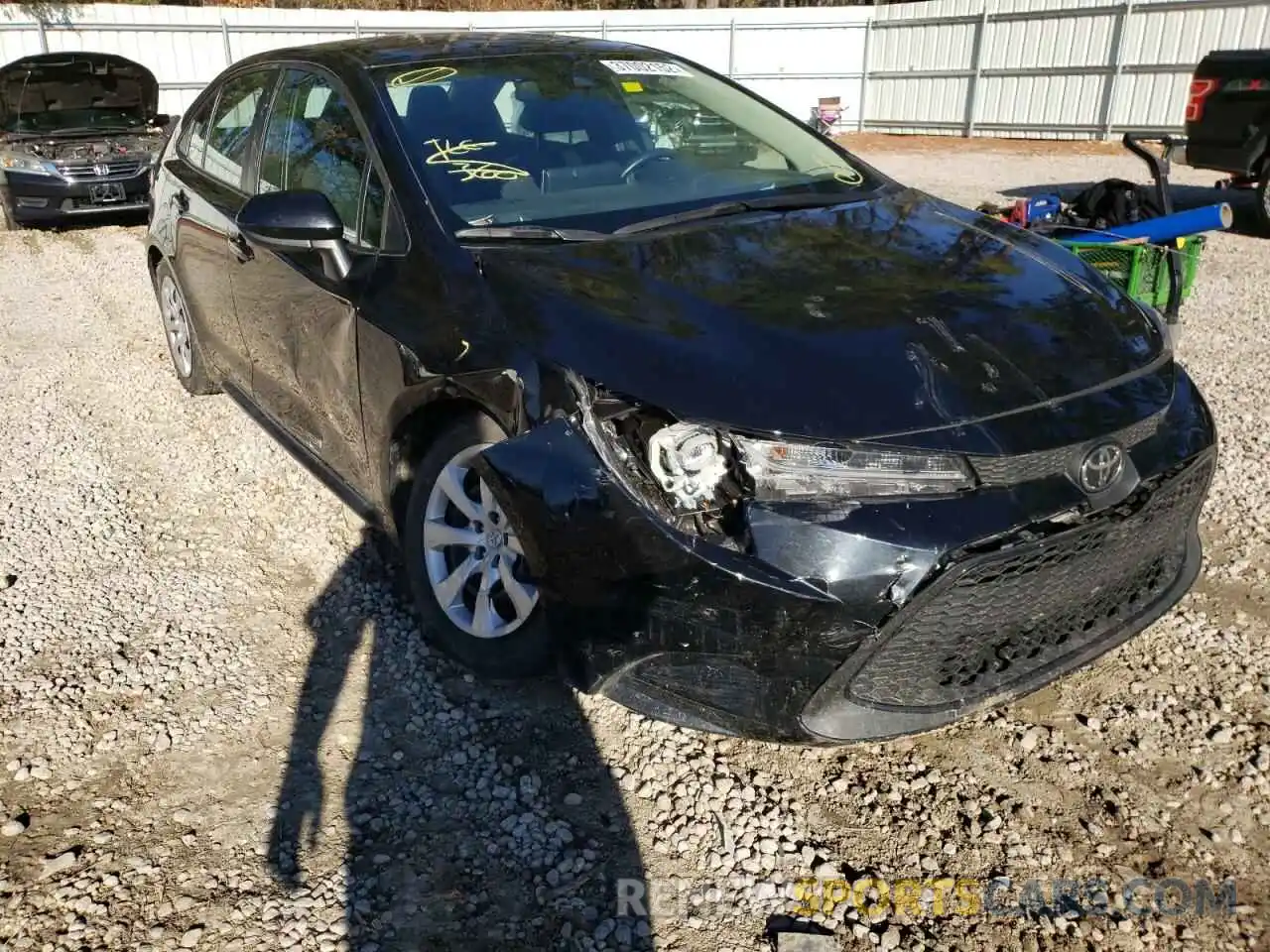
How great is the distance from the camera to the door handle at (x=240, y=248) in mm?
3820

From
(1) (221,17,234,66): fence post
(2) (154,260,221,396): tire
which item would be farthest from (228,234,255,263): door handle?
(1) (221,17,234,66): fence post

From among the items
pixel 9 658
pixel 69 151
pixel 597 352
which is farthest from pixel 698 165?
pixel 69 151

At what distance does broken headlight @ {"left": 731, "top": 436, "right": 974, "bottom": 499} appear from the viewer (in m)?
2.12

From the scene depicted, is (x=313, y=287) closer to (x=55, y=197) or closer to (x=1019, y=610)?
(x=1019, y=610)

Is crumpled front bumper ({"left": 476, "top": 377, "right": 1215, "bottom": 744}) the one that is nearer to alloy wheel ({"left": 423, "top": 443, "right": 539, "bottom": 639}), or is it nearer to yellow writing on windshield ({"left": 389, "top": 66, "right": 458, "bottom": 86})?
alloy wheel ({"left": 423, "top": 443, "right": 539, "bottom": 639})

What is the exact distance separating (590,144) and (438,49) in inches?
30.5

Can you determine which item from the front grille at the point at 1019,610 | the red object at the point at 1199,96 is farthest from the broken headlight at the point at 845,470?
the red object at the point at 1199,96

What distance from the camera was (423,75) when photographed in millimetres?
3381

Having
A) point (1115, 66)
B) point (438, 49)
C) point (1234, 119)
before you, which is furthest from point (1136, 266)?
point (1115, 66)

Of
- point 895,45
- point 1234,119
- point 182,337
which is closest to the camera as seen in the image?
point 182,337

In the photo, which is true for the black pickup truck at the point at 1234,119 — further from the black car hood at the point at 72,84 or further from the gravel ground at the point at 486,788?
the black car hood at the point at 72,84

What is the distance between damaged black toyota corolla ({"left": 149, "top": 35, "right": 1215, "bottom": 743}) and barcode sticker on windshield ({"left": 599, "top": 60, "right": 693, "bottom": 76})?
0.68ft

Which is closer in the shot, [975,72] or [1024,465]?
[1024,465]

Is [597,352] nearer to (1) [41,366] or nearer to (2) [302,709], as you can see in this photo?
(2) [302,709]
